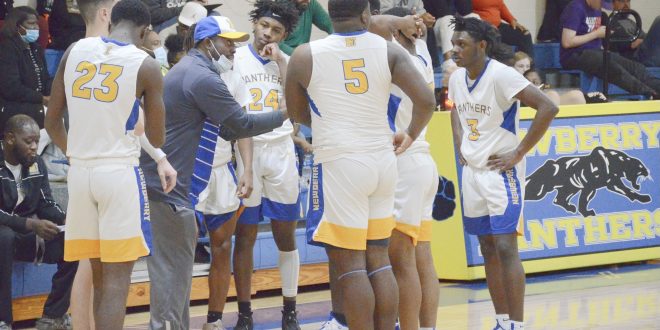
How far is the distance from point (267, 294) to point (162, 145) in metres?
3.93

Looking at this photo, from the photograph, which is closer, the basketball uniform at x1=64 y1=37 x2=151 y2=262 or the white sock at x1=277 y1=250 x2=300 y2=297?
the basketball uniform at x1=64 y1=37 x2=151 y2=262

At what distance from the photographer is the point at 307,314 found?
8.66m

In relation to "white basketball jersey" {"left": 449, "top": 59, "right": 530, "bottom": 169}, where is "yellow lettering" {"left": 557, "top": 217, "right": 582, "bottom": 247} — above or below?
below

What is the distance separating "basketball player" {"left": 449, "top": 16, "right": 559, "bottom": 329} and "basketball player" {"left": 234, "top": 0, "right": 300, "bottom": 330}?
1.39 meters

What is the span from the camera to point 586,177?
34.6 feet

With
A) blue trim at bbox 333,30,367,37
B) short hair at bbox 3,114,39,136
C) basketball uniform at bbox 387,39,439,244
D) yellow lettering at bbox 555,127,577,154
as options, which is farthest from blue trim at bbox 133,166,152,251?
yellow lettering at bbox 555,127,577,154

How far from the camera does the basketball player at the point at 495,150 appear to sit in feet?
22.6

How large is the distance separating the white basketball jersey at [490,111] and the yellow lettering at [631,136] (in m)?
4.09

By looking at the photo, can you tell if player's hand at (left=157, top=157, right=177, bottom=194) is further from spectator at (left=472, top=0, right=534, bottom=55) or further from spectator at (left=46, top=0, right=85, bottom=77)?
spectator at (left=472, top=0, right=534, bottom=55)

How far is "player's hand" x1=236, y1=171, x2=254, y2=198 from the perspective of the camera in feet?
25.0

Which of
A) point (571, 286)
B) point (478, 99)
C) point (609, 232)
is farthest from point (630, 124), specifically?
point (478, 99)

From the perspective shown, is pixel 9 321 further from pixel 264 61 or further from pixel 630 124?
pixel 630 124

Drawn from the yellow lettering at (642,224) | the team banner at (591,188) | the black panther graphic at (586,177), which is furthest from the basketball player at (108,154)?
the yellow lettering at (642,224)

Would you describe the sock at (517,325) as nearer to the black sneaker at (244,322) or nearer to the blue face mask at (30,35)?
the black sneaker at (244,322)
